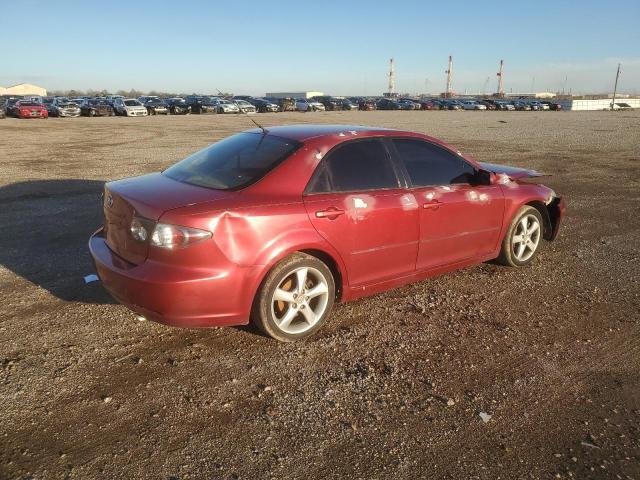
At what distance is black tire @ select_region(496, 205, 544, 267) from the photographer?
533 cm

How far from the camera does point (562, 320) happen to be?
14.2 ft

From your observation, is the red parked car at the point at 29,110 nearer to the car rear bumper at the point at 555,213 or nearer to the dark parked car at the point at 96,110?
the dark parked car at the point at 96,110

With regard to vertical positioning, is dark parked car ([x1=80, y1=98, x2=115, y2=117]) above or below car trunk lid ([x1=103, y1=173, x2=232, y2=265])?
below

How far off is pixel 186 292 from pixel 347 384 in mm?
1200

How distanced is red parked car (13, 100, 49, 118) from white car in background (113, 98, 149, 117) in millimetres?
6627

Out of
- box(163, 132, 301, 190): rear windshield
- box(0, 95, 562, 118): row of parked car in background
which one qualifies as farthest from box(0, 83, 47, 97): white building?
box(163, 132, 301, 190): rear windshield

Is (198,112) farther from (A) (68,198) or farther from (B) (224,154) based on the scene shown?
(B) (224,154)

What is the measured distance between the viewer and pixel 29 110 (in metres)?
37.7

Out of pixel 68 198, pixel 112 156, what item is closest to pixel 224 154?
pixel 68 198

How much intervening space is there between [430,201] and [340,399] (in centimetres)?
200

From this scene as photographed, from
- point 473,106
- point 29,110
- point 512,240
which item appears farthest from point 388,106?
point 512,240

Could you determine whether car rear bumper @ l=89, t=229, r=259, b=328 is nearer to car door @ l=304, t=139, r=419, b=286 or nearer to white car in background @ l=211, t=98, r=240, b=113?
car door @ l=304, t=139, r=419, b=286

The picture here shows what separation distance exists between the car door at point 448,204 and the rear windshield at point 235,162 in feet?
3.56

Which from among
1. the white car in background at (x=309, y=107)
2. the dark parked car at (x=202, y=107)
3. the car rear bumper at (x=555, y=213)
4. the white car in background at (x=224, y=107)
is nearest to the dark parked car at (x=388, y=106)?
the white car in background at (x=309, y=107)
